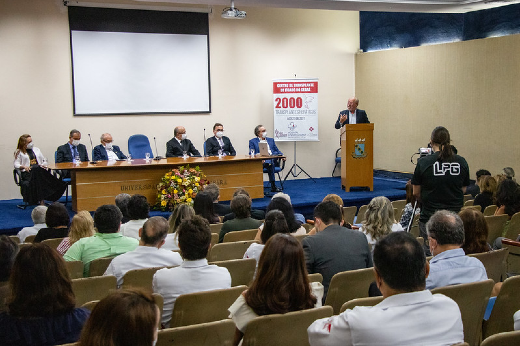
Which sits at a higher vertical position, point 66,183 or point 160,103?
point 160,103

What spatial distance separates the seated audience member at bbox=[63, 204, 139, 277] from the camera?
3.92 metres

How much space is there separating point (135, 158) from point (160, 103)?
134cm

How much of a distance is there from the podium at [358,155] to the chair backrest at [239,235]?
4.89 metres

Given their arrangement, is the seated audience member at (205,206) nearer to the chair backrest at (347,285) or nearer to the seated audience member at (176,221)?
the seated audience member at (176,221)

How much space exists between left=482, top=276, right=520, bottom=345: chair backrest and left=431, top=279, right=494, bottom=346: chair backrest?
109 millimetres

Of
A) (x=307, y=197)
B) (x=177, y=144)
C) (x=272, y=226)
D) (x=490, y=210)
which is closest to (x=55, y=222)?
(x=272, y=226)

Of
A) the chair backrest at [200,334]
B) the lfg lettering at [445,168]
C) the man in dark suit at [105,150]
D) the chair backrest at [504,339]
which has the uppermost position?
the man in dark suit at [105,150]

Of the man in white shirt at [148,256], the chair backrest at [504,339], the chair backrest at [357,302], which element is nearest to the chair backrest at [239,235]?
the man in white shirt at [148,256]

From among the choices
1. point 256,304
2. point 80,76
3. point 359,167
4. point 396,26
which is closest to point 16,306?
point 256,304

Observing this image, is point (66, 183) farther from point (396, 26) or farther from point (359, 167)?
point (396, 26)

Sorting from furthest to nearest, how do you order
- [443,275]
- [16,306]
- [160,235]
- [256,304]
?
[160,235], [443,275], [256,304], [16,306]

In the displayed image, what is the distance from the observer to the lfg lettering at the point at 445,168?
483 centimetres

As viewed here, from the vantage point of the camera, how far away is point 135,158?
9.71m

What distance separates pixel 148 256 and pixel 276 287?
139 cm
